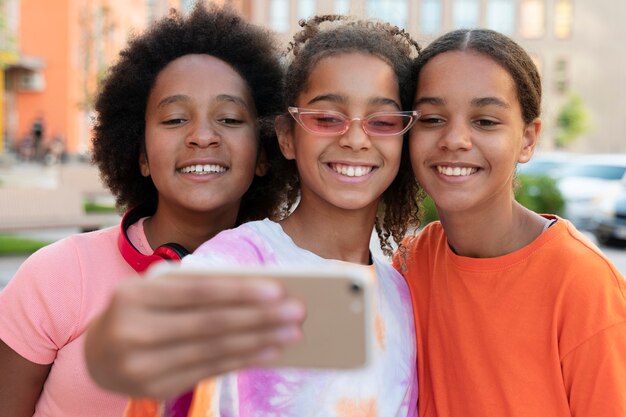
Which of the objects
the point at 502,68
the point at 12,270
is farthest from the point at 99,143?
the point at 12,270

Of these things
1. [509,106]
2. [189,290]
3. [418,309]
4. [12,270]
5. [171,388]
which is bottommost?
[12,270]

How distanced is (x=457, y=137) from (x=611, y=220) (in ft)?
36.6

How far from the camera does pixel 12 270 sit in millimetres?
8375

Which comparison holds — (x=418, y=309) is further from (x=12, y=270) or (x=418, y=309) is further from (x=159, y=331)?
(x=12, y=270)

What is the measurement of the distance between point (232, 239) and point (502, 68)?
1.05 m

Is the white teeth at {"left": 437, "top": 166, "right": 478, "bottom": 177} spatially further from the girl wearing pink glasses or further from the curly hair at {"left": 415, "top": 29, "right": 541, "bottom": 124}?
the curly hair at {"left": 415, "top": 29, "right": 541, "bottom": 124}

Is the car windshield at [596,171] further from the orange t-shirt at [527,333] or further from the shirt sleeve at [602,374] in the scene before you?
the shirt sleeve at [602,374]

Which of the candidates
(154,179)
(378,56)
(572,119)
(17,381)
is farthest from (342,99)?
(572,119)

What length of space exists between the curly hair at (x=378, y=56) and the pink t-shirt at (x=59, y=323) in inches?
30.5

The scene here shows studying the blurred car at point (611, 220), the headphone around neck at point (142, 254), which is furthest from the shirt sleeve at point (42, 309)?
the blurred car at point (611, 220)

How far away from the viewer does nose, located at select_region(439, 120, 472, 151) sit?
2.19 meters

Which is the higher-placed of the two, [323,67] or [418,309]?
[323,67]

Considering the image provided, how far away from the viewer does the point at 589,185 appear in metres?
14.0

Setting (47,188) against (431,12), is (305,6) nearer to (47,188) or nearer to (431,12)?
(431,12)
